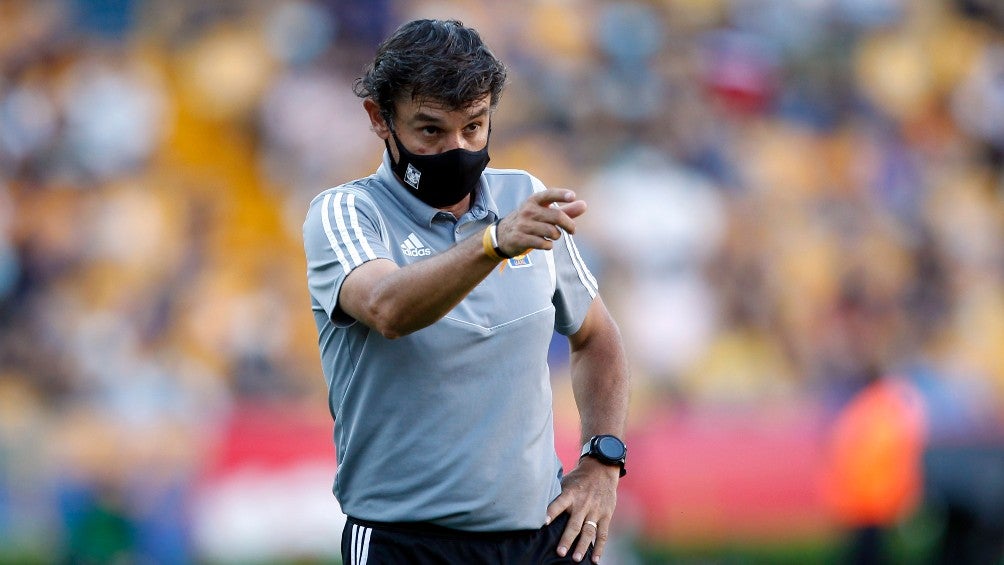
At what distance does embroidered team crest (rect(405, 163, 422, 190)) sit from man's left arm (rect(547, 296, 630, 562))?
75cm

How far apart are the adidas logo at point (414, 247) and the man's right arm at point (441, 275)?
260mm

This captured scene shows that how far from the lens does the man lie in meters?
3.79

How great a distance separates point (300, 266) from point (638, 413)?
282 centimetres

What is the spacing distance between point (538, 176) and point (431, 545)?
8.27 m

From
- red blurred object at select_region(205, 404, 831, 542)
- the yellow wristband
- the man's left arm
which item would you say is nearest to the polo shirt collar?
the man's left arm

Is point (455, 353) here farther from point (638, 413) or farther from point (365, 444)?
point (638, 413)

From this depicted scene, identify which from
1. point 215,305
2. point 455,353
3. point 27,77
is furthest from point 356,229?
point 27,77

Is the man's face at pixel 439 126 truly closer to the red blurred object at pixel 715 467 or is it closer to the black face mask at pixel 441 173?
the black face mask at pixel 441 173

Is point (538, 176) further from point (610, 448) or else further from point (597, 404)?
point (610, 448)

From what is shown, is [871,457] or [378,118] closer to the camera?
[378,118]

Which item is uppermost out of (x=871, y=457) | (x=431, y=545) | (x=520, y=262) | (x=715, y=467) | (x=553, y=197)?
(x=871, y=457)

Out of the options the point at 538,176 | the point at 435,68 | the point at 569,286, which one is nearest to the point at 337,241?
the point at 435,68

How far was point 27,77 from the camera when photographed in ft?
36.7

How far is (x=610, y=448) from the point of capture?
429 cm
